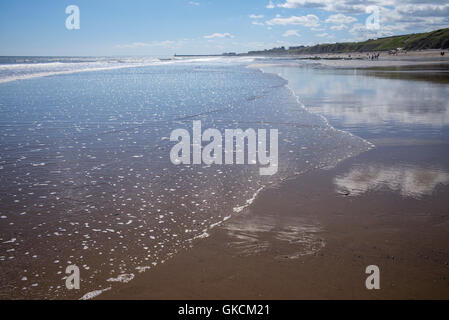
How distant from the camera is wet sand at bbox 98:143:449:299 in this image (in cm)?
395

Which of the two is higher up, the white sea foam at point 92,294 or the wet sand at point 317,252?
the wet sand at point 317,252

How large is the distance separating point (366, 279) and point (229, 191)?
10.9 feet

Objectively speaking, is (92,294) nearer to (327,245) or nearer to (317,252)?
(317,252)

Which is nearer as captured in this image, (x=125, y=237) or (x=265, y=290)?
(x=265, y=290)

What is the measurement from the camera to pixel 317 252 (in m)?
4.67

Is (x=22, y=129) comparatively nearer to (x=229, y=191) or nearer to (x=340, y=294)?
(x=229, y=191)

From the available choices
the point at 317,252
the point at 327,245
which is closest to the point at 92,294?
the point at 317,252

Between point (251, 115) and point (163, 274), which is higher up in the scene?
point (251, 115)

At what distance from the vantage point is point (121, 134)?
1155cm

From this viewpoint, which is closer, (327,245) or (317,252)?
(317,252)

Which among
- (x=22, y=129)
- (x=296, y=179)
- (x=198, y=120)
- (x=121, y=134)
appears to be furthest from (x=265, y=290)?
(x=22, y=129)

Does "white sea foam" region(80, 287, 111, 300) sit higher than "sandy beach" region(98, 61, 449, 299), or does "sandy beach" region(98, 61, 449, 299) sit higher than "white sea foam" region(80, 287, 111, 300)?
"sandy beach" region(98, 61, 449, 299)

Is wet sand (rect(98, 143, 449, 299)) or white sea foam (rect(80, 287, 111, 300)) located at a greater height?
wet sand (rect(98, 143, 449, 299))

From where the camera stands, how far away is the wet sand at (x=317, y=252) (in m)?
3.95
